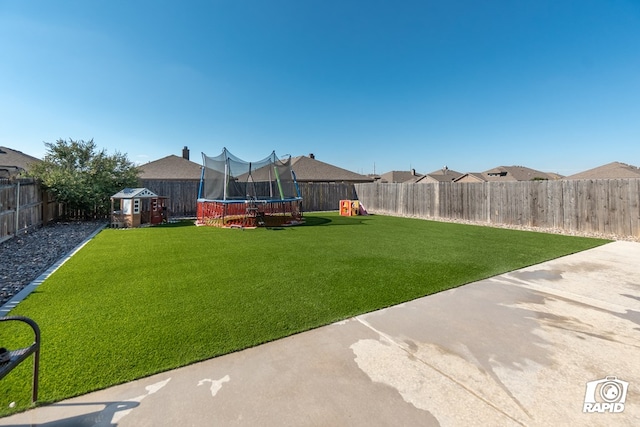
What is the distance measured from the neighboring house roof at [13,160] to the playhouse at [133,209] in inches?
410

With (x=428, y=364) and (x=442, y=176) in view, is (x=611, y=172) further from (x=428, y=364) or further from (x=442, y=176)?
(x=428, y=364)

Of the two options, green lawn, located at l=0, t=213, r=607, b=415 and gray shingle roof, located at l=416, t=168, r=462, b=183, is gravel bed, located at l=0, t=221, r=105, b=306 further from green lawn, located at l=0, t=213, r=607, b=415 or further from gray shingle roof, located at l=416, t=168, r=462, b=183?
gray shingle roof, located at l=416, t=168, r=462, b=183

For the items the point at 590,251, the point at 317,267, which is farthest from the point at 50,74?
the point at 590,251

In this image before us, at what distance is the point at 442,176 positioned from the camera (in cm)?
4138

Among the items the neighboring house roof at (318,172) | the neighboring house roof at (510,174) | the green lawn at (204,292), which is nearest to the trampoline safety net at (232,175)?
the green lawn at (204,292)

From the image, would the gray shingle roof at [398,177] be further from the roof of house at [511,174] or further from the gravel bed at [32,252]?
the gravel bed at [32,252]

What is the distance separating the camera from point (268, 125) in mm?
19000

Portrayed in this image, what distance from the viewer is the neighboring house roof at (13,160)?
15.4 metres

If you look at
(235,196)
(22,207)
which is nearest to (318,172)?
(235,196)

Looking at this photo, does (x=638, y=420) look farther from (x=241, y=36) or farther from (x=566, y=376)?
(x=241, y=36)

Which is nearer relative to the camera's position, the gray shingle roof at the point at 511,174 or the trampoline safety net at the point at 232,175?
the trampoline safety net at the point at 232,175

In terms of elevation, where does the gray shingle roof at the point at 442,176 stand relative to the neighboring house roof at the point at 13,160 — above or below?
above

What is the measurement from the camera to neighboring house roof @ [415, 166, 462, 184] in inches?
1515

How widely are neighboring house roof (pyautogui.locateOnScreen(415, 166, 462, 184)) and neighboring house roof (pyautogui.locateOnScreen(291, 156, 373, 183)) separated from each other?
653 inches
